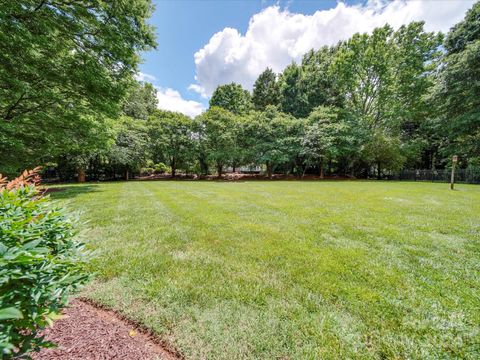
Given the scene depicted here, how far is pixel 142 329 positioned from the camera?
184 cm

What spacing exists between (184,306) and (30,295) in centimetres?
140

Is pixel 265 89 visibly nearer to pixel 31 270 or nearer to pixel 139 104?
pixel 139 104

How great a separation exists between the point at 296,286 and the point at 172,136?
2068 centimetres

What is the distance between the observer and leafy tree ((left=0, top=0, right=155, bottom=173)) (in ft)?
19.7

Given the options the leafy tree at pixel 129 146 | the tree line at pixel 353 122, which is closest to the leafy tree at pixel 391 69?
the tree line at pixel 353 122

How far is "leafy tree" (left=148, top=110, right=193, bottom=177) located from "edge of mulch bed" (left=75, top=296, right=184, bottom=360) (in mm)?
19564

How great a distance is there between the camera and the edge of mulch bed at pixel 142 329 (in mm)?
1611

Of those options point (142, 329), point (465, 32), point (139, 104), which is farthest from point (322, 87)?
point (142, 329)

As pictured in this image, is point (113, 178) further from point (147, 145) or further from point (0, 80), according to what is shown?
point (0, 80)

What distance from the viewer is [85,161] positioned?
15219mm

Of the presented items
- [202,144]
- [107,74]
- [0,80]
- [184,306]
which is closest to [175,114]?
[202,144]

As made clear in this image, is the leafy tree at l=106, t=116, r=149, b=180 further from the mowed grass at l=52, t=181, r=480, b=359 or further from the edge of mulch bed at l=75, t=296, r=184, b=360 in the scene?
the edge of mulch bed at l=75, t=296, r=184, b=360

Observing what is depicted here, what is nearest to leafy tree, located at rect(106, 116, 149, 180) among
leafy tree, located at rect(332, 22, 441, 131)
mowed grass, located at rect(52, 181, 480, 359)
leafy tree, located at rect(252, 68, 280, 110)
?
mowed grass, located at rect(52, 181, 480, 359)

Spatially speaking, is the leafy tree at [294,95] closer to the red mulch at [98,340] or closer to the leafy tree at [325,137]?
Result: the leafy tree at [325,137]
